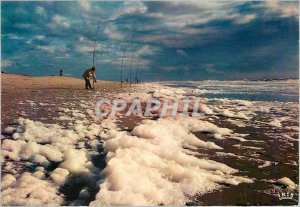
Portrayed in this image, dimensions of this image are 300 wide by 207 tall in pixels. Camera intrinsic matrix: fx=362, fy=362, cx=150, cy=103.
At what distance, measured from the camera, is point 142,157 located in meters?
5.13

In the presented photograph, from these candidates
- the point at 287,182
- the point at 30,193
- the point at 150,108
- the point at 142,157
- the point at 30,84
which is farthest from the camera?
the point at 30,84

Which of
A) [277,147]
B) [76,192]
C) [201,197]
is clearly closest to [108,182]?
[76,192]

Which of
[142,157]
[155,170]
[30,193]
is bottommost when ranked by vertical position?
[30,193]

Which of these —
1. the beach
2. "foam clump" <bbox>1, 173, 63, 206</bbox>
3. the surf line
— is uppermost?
the surf line

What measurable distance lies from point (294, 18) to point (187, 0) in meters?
1.91

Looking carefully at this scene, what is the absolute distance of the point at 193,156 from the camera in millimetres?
5527

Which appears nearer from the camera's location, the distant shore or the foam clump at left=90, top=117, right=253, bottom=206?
the foam clump at left=90, top=117, right=253, bottom=206

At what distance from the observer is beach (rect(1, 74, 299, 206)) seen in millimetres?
4574

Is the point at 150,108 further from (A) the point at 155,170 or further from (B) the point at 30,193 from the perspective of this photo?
(B) the point at 30,193

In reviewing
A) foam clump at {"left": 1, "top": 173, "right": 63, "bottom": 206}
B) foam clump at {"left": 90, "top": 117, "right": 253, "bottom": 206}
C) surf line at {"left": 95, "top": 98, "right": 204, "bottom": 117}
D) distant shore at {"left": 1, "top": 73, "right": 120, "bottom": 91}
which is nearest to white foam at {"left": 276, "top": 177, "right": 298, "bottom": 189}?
foam clump at {"left": 90, "top": 117, "right": 253, "bottom": 206}

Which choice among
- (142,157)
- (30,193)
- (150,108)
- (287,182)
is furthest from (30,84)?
(287,182)

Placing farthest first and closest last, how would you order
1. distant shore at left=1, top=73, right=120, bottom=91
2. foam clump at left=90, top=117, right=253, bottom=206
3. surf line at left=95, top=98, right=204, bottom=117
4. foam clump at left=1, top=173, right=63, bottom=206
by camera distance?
distant shore at left=1, top=73, right=120, bottom=91 < surf line at left=95, top=98, right=204, bottom=117 < foam clump at left=90, top=117, right=253, bottom=206 < foam clump at left=1, top=173, right=63, bottom=206

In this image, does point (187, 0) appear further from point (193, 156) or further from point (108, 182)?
point (108, 182)

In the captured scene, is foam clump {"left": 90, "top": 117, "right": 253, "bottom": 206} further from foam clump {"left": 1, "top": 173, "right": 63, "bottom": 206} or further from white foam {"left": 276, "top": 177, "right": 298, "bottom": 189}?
foam clump {"left": 1, "top": 173, "right": 63, "bottom": 206}
